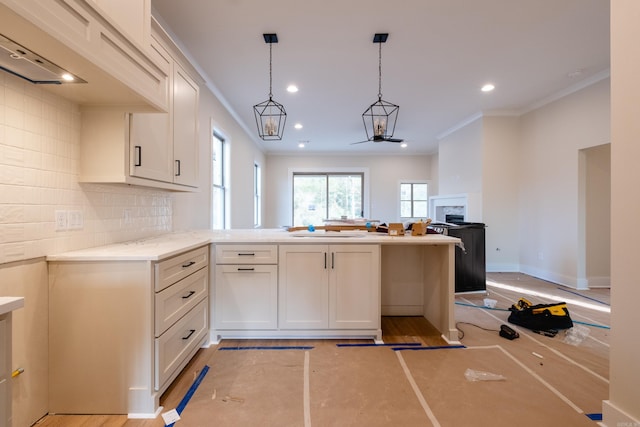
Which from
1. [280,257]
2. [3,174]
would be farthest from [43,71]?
[280,257]

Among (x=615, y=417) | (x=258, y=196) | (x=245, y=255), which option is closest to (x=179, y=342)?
(x=245, y=255)

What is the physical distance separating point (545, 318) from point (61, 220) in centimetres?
380

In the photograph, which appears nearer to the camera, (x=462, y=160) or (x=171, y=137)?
(x=171, y=137)

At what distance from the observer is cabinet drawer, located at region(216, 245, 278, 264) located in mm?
2246

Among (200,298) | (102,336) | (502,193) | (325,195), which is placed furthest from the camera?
(325,195)

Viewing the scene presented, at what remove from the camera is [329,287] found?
2.27 meters

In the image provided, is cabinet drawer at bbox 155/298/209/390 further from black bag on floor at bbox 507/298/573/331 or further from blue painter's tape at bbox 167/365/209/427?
black bag on floor at bbox 507/298/573/331

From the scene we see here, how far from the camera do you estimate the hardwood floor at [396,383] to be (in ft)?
4.83

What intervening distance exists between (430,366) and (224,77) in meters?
3.85

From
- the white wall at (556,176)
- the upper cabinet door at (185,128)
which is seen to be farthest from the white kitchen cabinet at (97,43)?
the white wall at (556,176)

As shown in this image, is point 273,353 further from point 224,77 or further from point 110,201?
point 224,77

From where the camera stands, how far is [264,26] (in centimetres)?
255

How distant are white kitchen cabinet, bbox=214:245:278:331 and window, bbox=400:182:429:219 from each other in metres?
6.68

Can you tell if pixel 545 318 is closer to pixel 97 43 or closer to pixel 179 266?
pixel 179 266
